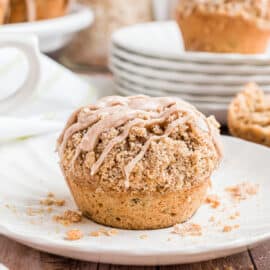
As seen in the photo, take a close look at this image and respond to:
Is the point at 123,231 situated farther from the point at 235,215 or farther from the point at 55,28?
the point at 55,28

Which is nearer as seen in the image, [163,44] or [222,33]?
[222,33]

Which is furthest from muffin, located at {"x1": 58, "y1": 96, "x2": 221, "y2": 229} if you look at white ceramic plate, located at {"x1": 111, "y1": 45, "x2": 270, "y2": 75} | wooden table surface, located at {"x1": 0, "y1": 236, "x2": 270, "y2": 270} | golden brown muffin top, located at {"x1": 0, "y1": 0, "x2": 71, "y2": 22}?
golden brown muffin top, located at {"x1": 0, "y1": 0, "x2": 71, "y2": 22}

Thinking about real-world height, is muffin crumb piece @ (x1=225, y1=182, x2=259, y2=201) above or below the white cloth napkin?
above

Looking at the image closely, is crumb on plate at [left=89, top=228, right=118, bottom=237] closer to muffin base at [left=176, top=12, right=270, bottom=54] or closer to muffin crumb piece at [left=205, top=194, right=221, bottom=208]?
muffin crumb piece at [left=205, top=194, right=221, bottom=208]

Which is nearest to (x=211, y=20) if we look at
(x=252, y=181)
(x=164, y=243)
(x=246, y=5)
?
(x=246, y=5)

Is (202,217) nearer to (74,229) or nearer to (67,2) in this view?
(74,229)

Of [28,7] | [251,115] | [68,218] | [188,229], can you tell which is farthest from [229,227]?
[28,7]
